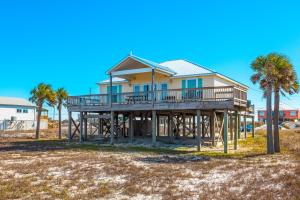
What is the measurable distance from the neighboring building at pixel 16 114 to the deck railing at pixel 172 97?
23.7 meters

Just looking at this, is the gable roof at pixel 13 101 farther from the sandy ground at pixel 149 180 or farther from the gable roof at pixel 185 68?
the sandy ground at pixel 149 180

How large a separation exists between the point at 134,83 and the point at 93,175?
614 inches

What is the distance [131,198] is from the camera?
7.75m

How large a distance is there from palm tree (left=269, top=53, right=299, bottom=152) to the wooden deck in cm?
238

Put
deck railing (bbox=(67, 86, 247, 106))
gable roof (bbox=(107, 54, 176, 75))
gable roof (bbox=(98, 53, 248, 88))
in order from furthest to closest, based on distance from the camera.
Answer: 1. gable roof (bbox=(98, 53, 248, 88))
2. gable roof (bbox=(107, 54, 176, 75))
3. deck railing (bbox=(67, 86, 247, 106))

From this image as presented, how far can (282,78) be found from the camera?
55.9 feet

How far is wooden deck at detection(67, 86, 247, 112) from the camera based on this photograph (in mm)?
18328

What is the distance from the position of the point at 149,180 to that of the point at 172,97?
11589 millimetres

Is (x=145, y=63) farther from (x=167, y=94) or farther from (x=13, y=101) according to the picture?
(x=13, y=101)

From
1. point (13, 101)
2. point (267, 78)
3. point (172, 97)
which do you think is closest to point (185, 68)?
point (172, 97)

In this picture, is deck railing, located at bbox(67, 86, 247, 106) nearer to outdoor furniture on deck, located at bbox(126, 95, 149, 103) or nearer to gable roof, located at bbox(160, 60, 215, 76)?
outdoor furniture on deck, located at bbox(126, 95, 149, 103)

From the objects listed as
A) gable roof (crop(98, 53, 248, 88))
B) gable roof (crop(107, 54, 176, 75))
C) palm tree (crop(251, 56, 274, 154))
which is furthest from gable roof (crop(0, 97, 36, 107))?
palm tree (crop(251, 56, 274, 154))

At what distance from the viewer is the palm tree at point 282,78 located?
1670 centimetres

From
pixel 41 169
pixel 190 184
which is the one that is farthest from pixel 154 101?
pixel 190 184
